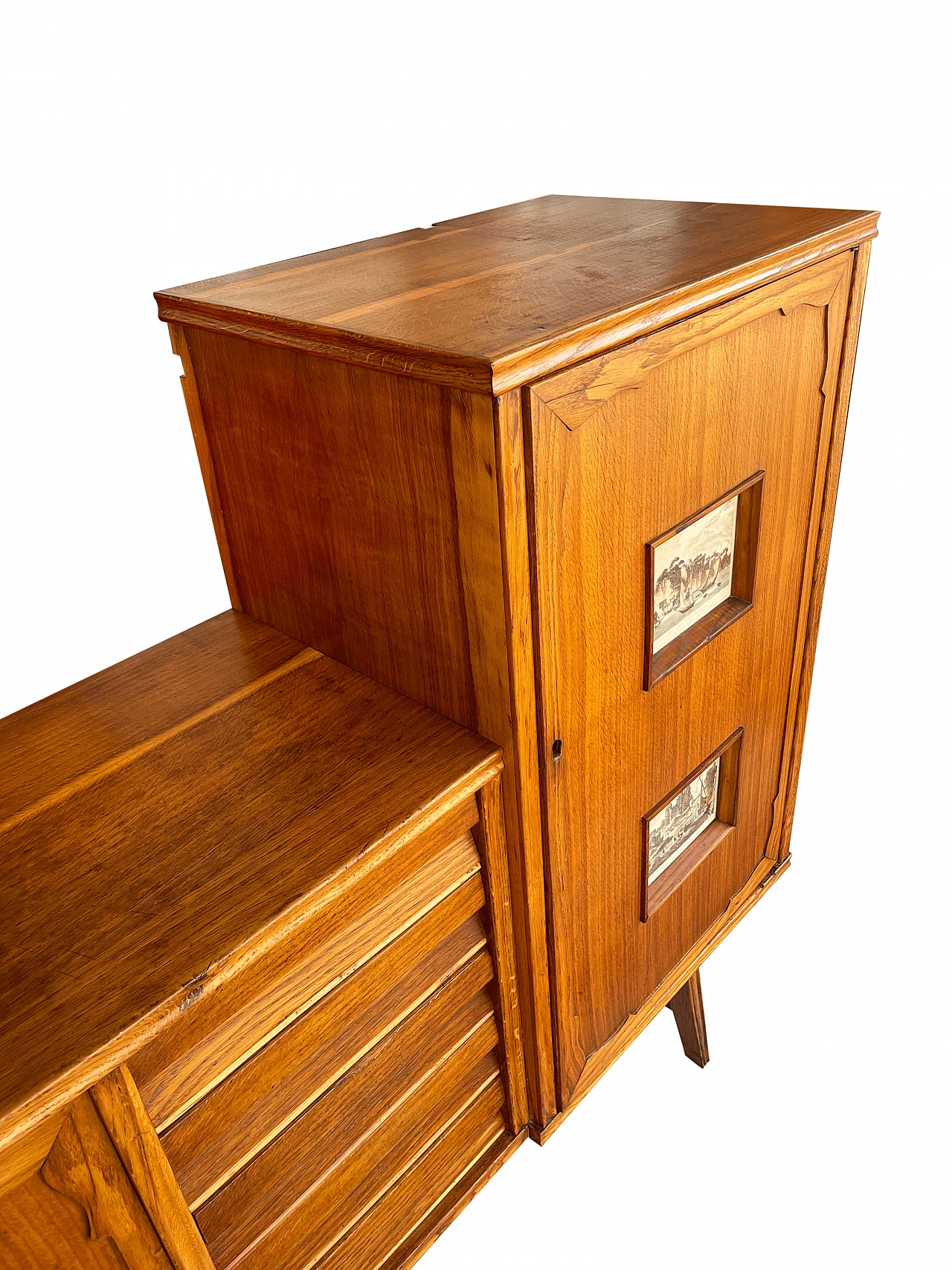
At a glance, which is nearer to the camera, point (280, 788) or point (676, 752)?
point (280, 788)

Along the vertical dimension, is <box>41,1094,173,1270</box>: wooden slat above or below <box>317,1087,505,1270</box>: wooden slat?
above

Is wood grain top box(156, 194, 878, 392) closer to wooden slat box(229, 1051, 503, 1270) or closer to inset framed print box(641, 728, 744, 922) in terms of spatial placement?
inset framed print box(641, 728, 744, 922)

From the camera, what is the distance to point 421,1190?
4.42 ft

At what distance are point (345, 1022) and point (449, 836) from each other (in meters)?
0.25

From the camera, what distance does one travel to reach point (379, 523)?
113 centimetres

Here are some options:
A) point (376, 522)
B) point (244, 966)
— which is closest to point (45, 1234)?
point (244, 966)

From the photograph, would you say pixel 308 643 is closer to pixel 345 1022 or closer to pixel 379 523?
pixel 379 523

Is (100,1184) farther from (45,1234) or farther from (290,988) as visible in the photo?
(290,988)

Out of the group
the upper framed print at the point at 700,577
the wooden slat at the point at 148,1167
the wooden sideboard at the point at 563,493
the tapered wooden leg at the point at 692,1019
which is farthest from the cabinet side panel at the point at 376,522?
the tapered wooden leg at the point at 692,1019

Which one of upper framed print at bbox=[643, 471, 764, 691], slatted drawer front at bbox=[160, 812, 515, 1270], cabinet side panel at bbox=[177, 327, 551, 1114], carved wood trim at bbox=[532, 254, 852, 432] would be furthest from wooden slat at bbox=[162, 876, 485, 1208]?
carved wood trim at bbox=[532, 254, 852, 432]

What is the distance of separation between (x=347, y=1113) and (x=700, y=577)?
86 centimetres

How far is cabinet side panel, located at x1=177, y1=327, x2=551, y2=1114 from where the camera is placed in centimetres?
100

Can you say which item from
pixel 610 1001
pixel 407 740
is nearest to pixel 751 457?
pixel 407 740

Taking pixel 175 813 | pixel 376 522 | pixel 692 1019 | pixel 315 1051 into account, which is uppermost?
pixel 376 522
